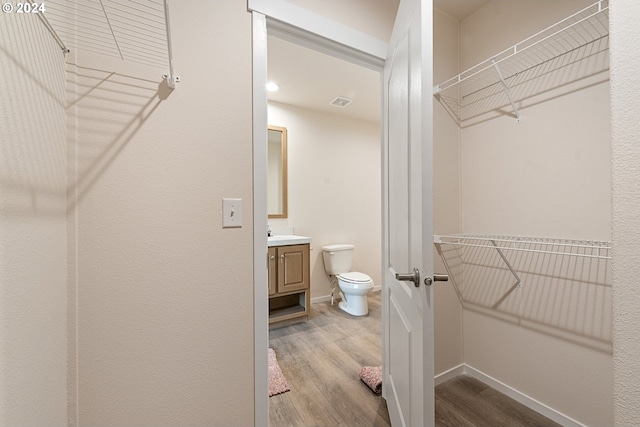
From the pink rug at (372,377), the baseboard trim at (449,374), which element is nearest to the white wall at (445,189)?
the baseboard trim at (449,374)

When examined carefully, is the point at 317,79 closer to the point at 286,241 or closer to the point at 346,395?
the point at 286,241

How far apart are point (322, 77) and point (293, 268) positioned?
1.89 meters

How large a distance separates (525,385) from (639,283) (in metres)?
1.52

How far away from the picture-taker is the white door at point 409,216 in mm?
818

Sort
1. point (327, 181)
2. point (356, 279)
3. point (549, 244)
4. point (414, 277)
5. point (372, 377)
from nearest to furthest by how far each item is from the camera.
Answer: point (414, 277) → point (549, 244) → point (372, 377) → point (356, 279) → point (327, 181)

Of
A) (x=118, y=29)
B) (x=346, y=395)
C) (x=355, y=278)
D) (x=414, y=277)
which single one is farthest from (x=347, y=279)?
(x=118, y=29)

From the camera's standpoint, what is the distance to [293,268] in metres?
2.58

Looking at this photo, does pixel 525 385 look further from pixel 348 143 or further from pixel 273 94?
pixel 273 94

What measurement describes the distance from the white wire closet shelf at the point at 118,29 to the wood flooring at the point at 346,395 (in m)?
1.79

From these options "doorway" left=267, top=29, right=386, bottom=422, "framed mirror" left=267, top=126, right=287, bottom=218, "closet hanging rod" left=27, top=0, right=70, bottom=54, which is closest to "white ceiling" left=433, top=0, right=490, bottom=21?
"doorway" left=267, top=29, right=386, bottom=422

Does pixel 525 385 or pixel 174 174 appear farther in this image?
pixel 525 385

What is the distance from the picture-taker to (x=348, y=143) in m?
3.47

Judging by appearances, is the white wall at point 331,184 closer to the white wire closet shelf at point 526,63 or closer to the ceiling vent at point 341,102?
the ceiling vent at point 341,102

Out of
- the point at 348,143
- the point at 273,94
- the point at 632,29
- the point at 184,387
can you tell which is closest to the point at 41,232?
the point at 184,387
